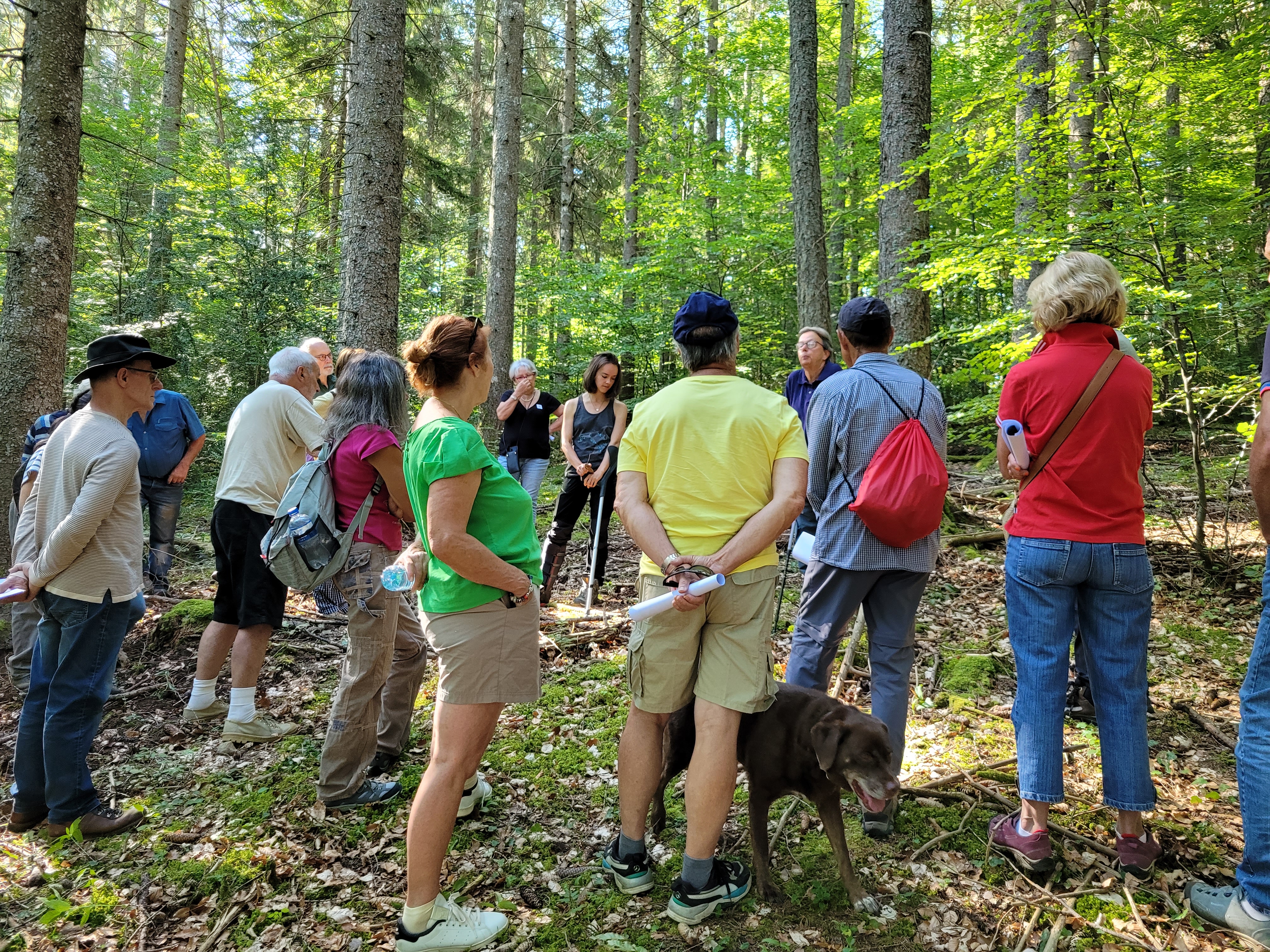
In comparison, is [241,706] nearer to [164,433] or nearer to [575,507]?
[575,507]

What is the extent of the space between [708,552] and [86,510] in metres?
2.71

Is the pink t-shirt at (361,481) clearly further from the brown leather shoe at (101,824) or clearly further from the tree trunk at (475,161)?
the tree trunk at (475,161)

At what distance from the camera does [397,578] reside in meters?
2.65

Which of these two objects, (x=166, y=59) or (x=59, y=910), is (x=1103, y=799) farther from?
(x=166, y=59)

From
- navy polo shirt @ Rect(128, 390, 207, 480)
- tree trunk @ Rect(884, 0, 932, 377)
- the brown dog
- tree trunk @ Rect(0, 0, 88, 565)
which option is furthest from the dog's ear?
navy polo shirt @ Rect(128, 390, 207, 480)

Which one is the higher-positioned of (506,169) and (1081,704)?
(506,169)

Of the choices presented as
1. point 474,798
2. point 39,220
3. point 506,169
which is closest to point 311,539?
point 474,798

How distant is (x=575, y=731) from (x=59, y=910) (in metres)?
2.40

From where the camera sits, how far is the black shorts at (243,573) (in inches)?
158

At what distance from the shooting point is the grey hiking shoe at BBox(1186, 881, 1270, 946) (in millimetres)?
2352

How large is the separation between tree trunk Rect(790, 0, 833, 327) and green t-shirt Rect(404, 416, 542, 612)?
6.66 meters

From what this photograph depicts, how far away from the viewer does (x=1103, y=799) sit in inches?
114

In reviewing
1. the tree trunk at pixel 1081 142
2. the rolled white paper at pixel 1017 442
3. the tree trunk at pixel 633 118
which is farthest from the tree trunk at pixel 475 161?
the rolled white paper at pixel 1017 442

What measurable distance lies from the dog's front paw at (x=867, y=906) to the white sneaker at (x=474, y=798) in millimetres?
1708
